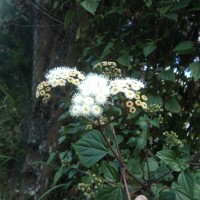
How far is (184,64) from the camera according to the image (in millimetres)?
2031

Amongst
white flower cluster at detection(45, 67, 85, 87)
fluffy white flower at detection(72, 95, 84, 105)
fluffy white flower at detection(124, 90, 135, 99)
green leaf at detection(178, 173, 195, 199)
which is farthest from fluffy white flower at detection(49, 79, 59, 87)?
green leaf at detection(178, 173, 195, 199)

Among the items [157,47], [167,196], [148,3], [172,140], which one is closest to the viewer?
[167,196]

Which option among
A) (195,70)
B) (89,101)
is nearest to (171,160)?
(89,101)

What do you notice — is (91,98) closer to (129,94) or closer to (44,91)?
(129,94)

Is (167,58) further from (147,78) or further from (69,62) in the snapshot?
(69,62)

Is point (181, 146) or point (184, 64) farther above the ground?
point (184, 64)

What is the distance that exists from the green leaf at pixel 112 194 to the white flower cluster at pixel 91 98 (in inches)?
9.0

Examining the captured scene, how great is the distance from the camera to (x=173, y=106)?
1.87m

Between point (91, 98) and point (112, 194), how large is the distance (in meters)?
0.29

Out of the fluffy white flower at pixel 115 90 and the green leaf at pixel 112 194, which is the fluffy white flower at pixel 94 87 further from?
the green leaf at pixel 112 194

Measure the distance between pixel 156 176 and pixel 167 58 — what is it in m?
0.83

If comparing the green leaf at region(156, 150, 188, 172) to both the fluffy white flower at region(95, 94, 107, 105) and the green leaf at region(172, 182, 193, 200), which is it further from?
the fluffy white flower at region(95, 94, 107, 105)

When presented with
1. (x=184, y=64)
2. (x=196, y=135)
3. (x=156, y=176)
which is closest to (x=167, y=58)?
(x=184, y=64)

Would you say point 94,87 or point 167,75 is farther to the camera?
point 167,75
